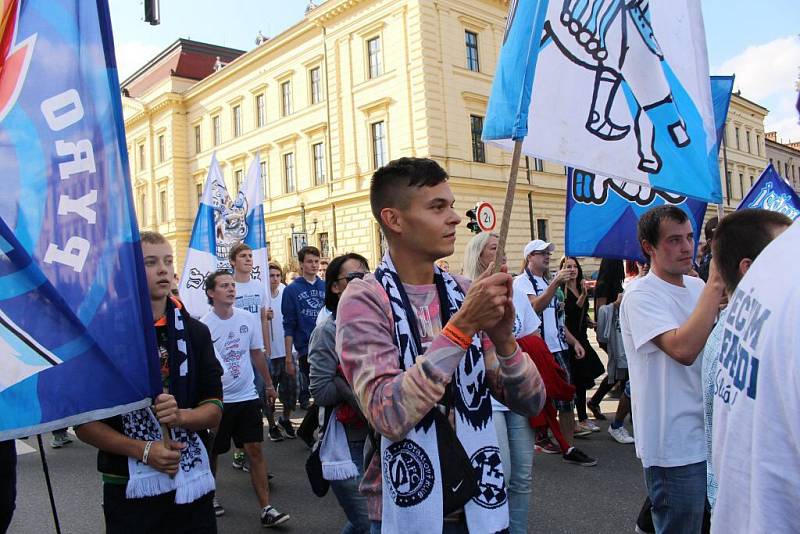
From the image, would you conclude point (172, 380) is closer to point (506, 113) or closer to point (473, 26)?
point (506, 113)

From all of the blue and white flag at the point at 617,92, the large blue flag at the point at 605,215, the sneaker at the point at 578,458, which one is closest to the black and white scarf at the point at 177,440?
the blue and white flag at the point at 617,92

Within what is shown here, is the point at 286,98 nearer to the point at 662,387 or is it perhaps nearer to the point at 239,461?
the point at 239,461

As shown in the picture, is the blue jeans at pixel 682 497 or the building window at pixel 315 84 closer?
the blue jeans at pixel 682 497

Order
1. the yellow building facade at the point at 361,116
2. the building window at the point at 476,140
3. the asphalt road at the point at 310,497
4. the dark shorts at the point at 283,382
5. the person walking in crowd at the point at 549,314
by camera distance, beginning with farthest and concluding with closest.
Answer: the building window at the point at 476,140 → the yellow building facade at the point at 361,116 → the dark shorts at the point at 283,382 → the person walking in crowd at the point at 549,314 → the asphalt road at the point at 310,497

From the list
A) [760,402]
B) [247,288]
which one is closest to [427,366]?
[760,402]

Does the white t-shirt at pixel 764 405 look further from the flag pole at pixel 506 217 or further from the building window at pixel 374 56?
the building window at pixel 374 56

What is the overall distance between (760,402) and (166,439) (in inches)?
83.3

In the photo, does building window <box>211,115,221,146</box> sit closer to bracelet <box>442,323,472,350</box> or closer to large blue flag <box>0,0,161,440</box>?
large blue flag <box>0,0,161,440</box>

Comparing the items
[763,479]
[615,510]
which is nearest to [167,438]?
[763,479]

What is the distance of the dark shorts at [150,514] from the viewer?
8.30ft

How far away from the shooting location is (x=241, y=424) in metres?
4.91

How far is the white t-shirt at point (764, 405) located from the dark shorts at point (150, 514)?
2.08 metres

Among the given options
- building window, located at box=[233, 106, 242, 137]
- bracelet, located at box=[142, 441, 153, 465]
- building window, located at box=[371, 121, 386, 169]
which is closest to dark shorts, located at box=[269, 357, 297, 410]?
bracelet, located at box=[142, 441, 153, 465]

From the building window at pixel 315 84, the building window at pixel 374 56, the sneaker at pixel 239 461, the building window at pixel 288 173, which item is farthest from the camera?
the building window at pixel 288 173
